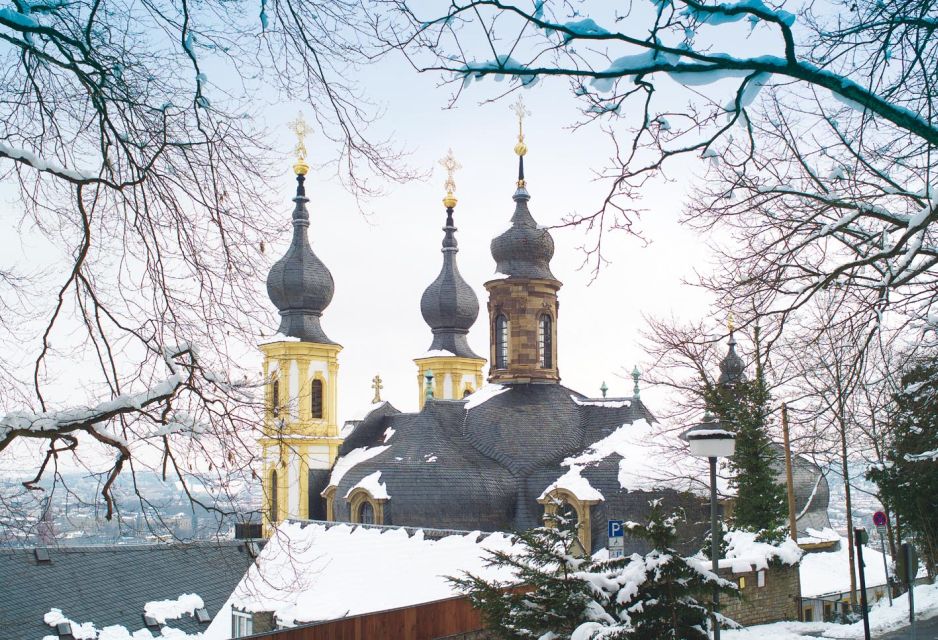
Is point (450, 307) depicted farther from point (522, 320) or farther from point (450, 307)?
point (522, 320)

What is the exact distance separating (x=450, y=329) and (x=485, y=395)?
1631 centimetres

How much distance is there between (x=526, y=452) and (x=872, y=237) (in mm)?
26785

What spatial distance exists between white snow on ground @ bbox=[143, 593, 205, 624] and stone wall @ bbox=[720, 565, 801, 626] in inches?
712

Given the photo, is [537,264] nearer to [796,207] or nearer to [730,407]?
[730,407]

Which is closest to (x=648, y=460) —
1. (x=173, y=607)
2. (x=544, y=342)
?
(x=544, y=342)

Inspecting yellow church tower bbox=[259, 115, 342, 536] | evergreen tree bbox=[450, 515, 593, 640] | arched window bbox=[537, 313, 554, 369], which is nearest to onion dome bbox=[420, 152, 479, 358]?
yellow church tower bbox=[259, 115, 342, 536]

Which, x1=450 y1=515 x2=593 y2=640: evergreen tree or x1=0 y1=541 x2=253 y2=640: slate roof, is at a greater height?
x1=450 y1=515 x2=593 y2=640: evergreen tree

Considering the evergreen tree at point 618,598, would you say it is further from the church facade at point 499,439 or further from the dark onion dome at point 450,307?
the dark onion dome at point 450,307

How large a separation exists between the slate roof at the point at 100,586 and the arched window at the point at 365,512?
454 cm

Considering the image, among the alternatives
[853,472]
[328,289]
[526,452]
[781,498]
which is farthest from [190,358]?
[328,289]

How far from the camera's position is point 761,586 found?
665 inches

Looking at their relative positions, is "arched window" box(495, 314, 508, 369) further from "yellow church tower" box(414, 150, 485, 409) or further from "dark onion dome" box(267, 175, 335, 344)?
"yellow church tower" box(414, 150, 485, 409)

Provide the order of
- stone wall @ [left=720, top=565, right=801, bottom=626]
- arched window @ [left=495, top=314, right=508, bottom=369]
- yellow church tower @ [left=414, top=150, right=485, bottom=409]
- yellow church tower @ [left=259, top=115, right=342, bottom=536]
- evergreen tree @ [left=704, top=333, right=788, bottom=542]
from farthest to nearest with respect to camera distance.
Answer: yellow church tower @ [left=414, top=150, right=485, bottom=409], yellow church tower @ [left=259, top=115, right=342, bottom=536], arched window @ [left=495, top=314, right=508, bottom=369], evergreen tree @ [left=704, top=333, right=788, bottom=542], stone wall @ [left=720, top=565, right=801, bottom=626]

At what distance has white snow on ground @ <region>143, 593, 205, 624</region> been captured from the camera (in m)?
28.7
